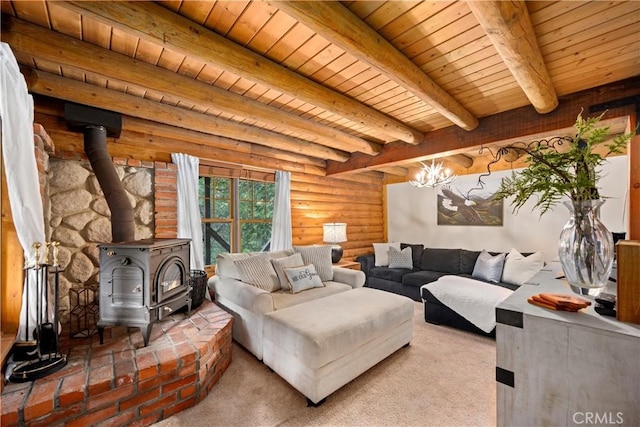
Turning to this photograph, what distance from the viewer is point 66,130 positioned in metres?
2.57

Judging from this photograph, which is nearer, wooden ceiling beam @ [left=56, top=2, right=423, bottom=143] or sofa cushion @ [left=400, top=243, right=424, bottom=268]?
wooden ceiling beam @ [left=56, top=2, right=423, bottom=143]

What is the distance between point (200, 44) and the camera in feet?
5.18

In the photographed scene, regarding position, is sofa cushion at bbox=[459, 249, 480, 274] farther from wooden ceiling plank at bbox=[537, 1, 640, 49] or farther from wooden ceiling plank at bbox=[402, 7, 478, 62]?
wooden ceiling plank at bbox=[402, 7, 478, 62]

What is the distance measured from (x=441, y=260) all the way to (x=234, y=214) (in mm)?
3392

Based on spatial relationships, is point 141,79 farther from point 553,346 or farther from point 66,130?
point 553,346

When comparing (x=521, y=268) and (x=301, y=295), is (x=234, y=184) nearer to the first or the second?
(x=301, y=295)

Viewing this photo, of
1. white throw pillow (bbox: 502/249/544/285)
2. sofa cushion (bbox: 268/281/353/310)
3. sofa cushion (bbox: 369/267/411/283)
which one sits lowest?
sofa cushion (bbox: 369/267/411/283)

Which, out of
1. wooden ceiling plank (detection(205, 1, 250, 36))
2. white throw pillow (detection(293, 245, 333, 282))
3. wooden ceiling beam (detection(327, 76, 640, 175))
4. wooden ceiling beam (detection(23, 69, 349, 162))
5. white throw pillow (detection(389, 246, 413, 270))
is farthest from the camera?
white throw pillow (detection(389, 246, 413, 270))

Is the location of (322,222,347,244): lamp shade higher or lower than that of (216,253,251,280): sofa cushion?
higher

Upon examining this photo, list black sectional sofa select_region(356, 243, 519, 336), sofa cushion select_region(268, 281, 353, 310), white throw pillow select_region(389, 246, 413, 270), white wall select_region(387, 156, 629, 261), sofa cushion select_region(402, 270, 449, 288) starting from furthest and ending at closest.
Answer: white throw pillow select_region(389, 246, 413, 270)
black sectional sofa select_region(356, 243, 519, 336)
sofa cushion select_region(402, 270, 449, 288)
white wall select_region(387, 156, 629, 261)
sofa cushion select_region(268, 281, 353, 310)

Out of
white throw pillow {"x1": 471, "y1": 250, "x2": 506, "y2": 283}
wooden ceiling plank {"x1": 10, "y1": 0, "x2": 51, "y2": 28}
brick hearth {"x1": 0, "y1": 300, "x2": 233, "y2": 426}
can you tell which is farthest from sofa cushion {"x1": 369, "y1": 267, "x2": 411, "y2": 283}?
wooden ceiling plank {"x1": 10, "y1": 0, "x2": 51, "y2": 28}

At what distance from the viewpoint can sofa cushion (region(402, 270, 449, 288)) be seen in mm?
4047

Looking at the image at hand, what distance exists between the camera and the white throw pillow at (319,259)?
3.44m

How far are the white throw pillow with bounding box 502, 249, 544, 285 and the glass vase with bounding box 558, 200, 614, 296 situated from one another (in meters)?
2.79
